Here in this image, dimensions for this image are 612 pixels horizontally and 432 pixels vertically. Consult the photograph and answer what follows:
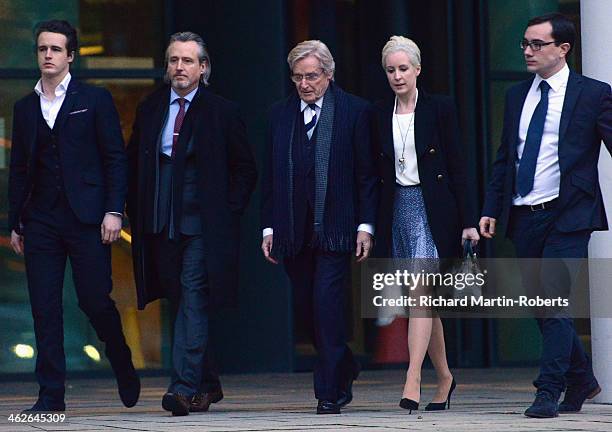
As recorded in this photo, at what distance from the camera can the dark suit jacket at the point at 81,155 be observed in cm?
773

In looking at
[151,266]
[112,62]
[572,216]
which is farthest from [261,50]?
[572,216]

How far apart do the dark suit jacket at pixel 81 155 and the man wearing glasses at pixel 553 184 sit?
1.86m

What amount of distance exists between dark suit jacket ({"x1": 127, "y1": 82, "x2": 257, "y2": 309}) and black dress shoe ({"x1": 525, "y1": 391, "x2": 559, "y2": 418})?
165 centimetres

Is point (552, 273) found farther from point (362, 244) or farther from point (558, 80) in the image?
point (362, 244)

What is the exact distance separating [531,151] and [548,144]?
0.09m

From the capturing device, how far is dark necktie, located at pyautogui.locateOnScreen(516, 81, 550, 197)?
24.1ft

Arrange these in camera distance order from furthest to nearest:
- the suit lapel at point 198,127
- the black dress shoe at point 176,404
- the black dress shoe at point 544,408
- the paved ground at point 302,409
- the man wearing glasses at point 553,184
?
1. the suit lapel at point 198,127
2. the black dress shoe at point 176,404
3. the man wearing glasses at point 553,184
4. the black dress shoe at point 544,408
5. the paved ground at point 302,409

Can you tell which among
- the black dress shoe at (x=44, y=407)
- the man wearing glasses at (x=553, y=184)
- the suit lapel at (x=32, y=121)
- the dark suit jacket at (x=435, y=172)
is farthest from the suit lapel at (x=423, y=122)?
the black dress shoe at (x=44, y=407)

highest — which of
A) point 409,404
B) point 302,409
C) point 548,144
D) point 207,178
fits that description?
point 548,144

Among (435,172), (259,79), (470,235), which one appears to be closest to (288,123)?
(435,172)

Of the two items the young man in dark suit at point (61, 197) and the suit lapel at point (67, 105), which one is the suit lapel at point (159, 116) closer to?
the young man in dark suit at point (61, 197)

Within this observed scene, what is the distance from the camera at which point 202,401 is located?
807 cm

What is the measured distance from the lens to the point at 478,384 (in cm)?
1034

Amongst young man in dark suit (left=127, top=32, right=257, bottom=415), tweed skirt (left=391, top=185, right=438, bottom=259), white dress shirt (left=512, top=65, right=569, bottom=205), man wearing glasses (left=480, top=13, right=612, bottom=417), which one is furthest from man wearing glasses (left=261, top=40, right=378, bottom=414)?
white dress shirt (left=512, top=65, right=569, bottom=205)
